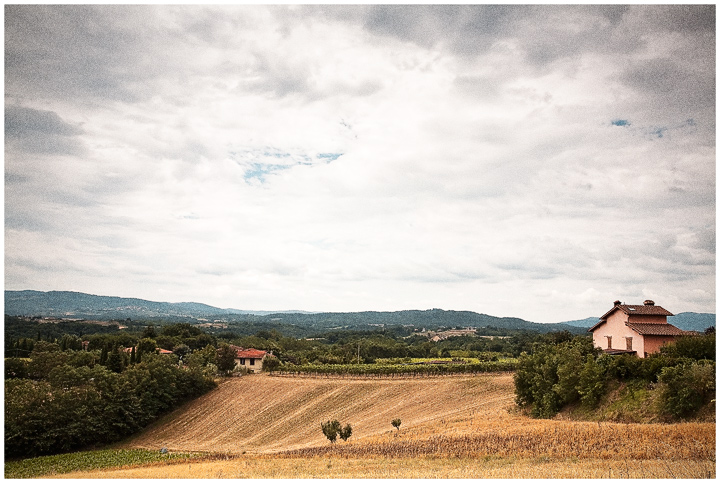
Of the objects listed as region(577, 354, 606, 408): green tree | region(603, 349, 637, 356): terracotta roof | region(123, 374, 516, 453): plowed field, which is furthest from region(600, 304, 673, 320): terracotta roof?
region(123, 374, 516, 453): plowed field

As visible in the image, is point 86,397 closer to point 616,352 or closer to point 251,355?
point 251,355

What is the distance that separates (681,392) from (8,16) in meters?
30.3

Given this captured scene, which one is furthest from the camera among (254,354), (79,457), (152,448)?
(254,354)

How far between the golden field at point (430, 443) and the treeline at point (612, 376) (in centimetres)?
299

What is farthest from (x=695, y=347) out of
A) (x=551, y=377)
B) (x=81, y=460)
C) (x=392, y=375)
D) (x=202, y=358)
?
(x=202, y=358)

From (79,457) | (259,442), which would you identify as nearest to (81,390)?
(79,457)

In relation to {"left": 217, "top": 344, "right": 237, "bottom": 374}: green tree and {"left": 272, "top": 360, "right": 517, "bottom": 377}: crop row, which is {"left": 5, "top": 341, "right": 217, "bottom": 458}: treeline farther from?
{"left": 272, "top": 360, "right": 517, "bottom": 377}: crop row

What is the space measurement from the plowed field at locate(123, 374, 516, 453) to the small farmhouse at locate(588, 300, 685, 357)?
951cm

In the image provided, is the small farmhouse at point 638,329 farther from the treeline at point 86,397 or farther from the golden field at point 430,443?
the treeline at point 86,397

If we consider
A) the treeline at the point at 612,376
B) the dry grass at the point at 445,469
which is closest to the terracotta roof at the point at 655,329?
the treeline at the point at 612,376

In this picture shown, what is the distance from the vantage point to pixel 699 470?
1285cm

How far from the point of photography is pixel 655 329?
30.1 meters

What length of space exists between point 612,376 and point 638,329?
3.94 m

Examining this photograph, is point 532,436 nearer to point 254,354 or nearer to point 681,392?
point 681,392
